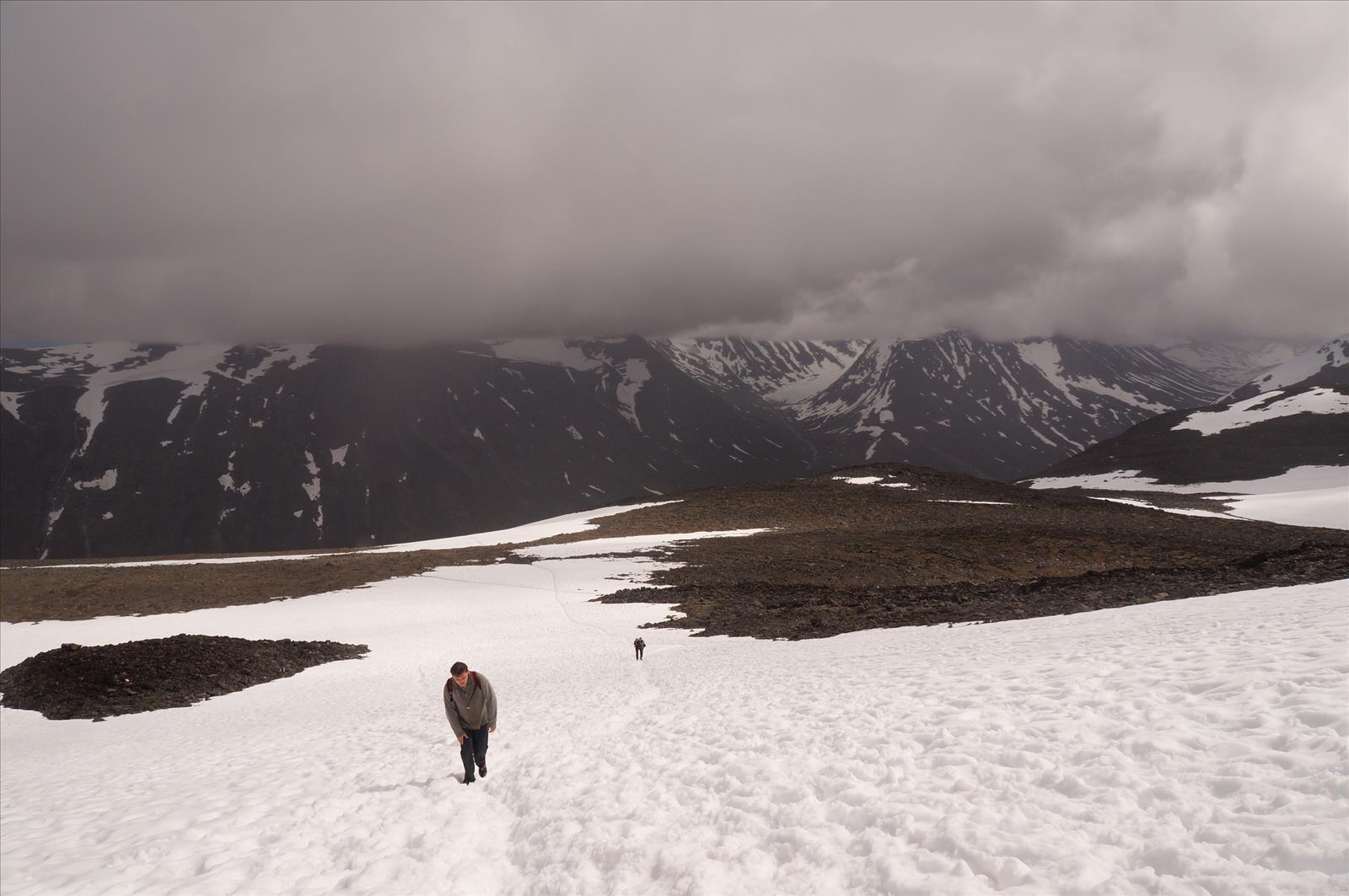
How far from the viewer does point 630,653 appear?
2870cm

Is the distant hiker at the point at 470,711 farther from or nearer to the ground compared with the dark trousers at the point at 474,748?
farther from the ground

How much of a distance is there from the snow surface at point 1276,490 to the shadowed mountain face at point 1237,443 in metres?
3.45

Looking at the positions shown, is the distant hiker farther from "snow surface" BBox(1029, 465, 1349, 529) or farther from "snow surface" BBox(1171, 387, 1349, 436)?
"snow surface" BBox(1171, 387, 1349, 436)

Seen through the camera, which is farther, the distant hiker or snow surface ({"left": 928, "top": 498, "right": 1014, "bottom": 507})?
snow surface ({"left": 928, "top": 498, "right": 1014, "bottom": 507})

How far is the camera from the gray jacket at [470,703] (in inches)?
523

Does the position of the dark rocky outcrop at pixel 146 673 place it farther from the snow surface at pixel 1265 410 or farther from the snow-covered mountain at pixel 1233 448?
the snow surface at pixel 1265 410

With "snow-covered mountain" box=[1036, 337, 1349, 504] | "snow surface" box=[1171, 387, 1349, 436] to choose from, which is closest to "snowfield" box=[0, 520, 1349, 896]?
"snow-covered mountain" box=[1036, 337, 1349, 504]

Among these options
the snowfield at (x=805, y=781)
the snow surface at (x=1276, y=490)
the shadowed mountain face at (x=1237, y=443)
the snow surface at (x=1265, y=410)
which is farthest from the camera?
the snow surface at (x=1265, y=410)

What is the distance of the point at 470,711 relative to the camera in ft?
44.0

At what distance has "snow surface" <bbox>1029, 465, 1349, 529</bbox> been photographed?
74.4 m

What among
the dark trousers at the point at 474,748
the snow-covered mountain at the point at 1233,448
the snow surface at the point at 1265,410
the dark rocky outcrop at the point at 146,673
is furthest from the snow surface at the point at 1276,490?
the dark rocky outcrop at the point at 146,673

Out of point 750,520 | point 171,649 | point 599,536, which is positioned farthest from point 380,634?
point 750,520

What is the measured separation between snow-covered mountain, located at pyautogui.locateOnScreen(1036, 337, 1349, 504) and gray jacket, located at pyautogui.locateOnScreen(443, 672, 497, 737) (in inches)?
5355

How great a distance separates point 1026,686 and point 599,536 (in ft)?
190
